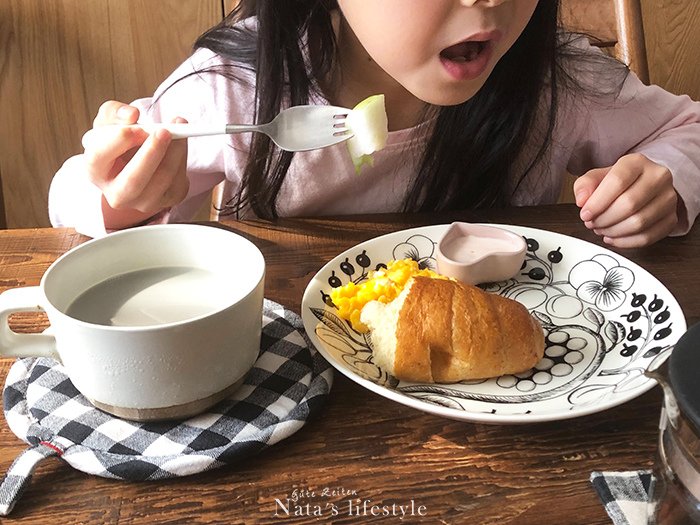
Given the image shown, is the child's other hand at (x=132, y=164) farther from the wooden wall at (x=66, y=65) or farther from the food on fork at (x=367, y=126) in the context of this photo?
the wooden wall at (x=66, y=65)

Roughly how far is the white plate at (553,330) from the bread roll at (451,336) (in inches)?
0.6

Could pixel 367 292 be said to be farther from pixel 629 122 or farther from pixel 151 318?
pixel 629 122

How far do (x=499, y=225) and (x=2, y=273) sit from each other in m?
0.57

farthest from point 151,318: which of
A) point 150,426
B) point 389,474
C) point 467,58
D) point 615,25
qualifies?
point 615,25

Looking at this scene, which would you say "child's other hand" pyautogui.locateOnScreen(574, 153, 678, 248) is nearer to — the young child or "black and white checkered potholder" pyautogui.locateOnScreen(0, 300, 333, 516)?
the young child

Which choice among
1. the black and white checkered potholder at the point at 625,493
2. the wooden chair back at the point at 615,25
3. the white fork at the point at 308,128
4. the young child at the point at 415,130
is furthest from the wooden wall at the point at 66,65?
the black and white checkered potholder at the point at 625,493

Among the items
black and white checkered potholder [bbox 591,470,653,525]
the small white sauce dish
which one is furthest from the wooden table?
the small white sauce dish

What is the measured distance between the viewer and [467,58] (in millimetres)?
800

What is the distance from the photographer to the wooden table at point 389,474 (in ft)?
1.51

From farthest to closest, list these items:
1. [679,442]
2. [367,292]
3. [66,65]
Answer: [66,65]
[367,292]
[679,442]

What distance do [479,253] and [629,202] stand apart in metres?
Result: 0.22

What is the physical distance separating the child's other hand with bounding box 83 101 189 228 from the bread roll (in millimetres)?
306

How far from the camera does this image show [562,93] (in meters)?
1.13

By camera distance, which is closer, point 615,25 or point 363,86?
point 363,86
